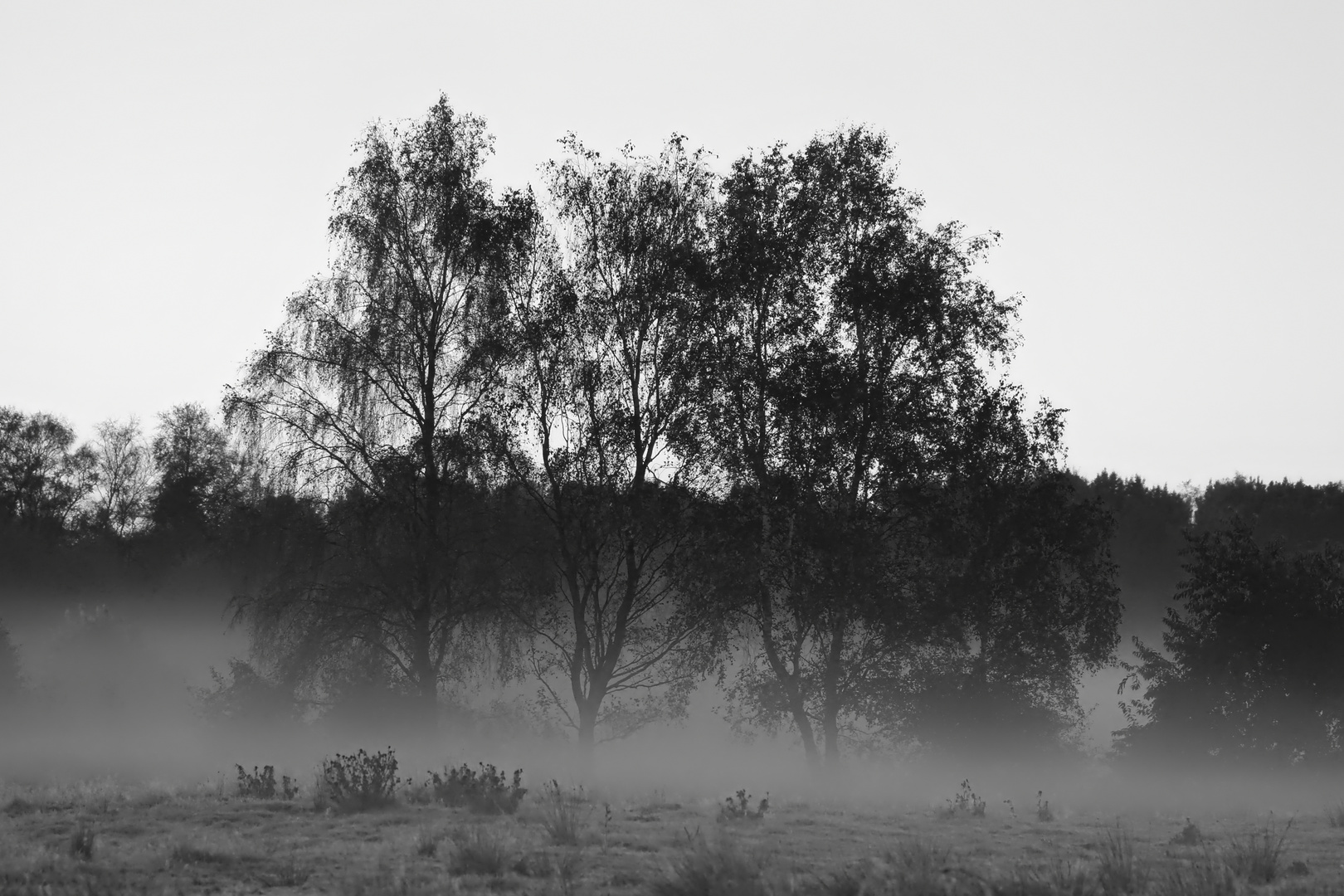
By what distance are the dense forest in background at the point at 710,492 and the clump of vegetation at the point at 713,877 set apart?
13.3 metres

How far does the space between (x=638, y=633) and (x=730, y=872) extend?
16181 millimetres

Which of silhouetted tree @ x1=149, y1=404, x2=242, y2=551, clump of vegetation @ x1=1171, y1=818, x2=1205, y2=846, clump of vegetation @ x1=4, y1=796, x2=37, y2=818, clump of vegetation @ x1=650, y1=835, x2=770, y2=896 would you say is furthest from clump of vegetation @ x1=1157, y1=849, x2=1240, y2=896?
silhouetted tree @ x1=149, y1=404, x2=242, y2=551

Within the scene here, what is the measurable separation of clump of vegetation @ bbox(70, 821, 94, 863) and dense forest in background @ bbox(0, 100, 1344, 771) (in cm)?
1350

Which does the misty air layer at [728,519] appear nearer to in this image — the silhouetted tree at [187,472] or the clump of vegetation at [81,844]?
the clump of vegetation at [81,844]

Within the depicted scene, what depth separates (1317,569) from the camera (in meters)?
27.4

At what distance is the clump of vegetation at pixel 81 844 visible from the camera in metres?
11.1

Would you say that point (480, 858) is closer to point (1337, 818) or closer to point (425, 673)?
point (1337, 818)

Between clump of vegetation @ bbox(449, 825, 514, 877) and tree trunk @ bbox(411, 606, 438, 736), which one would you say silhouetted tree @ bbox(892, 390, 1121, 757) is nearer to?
tree trunk @ bbox(411, 606, 438, 736)

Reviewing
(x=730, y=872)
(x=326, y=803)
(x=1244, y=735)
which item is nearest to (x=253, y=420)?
(x=326, y=803)

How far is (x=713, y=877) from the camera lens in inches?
380

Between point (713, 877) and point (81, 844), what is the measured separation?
649 centimetres

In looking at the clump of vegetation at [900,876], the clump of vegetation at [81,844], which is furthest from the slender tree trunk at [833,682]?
the clump of vegetation at [81,844]

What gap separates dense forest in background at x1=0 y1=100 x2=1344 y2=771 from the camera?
80.1 ft

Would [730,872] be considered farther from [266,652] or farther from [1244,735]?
[1244,735]
